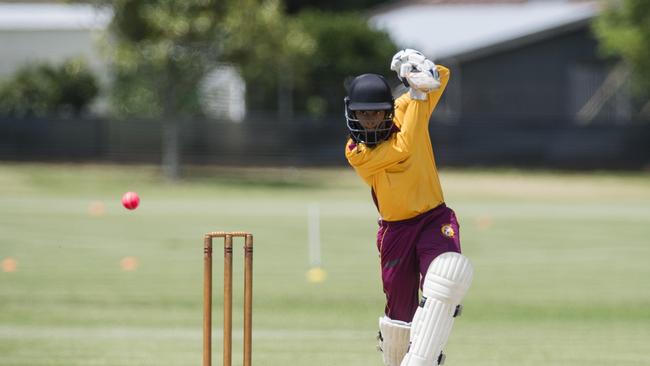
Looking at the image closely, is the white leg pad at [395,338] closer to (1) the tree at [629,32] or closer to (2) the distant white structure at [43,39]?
(1) the tree at [629,32]

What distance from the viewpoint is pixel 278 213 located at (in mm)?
26125

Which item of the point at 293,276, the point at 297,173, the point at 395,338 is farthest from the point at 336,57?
the point at 395,338

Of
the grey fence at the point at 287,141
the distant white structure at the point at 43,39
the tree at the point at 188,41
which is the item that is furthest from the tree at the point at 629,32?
the distant white structure at the point at 43,39

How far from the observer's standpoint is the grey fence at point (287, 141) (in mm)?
37969

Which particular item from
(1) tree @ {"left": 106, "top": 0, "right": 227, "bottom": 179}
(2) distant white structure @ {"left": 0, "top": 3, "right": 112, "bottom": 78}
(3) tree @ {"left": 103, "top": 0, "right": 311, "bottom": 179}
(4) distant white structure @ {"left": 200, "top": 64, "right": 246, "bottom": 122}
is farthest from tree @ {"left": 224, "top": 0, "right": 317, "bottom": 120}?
(2) distant white structure @ {"left": 0, "top": 3, "right": 112, "bottom": 78}

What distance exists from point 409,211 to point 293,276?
9.11 meters

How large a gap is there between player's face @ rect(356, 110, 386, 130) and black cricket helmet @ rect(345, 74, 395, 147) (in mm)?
15

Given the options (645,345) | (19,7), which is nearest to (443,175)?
(19,7)

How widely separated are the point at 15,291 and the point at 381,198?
8.17 m

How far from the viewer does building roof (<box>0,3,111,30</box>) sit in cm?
4484

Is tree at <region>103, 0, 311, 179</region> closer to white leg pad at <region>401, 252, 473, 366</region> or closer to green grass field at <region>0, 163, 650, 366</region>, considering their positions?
green grass field at <region>0, 163, 650, 366</region>

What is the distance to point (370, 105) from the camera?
701 centimetres

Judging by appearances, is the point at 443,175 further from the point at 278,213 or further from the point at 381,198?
→ the point at 381,198

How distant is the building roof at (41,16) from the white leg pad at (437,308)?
3827 cm
